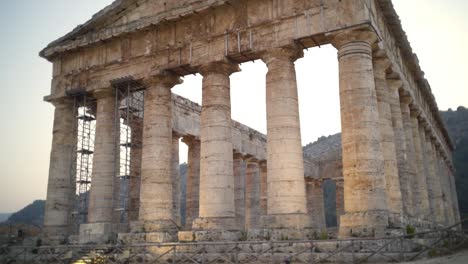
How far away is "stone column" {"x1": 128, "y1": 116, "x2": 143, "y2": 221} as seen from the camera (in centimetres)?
2717

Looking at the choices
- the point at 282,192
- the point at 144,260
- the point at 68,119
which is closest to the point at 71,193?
the point at 68,119

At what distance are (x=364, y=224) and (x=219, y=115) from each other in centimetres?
828

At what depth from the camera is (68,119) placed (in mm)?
26344

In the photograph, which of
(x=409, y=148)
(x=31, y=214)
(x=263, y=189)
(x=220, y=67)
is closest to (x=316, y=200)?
(x=263, y=189)

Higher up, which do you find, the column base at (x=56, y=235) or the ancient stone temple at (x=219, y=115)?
the ancient stone temple at (x=219, y=115)

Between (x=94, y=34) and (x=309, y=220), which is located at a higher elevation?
(x=94, y=34)

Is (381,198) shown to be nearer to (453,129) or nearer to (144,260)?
(144,260)

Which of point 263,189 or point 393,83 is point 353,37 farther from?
point 263,189

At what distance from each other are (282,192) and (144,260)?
6.90 m

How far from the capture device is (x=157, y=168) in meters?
22.0

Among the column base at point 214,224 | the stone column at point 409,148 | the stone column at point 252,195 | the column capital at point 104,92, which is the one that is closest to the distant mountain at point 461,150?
the stone column at point 252,195

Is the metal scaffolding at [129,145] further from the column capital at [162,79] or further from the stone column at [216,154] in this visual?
the stone column at [216,154]

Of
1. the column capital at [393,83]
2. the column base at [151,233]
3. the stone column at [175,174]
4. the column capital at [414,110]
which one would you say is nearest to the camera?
the column base at [151,233]

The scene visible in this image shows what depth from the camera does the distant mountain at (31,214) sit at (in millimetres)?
108588
